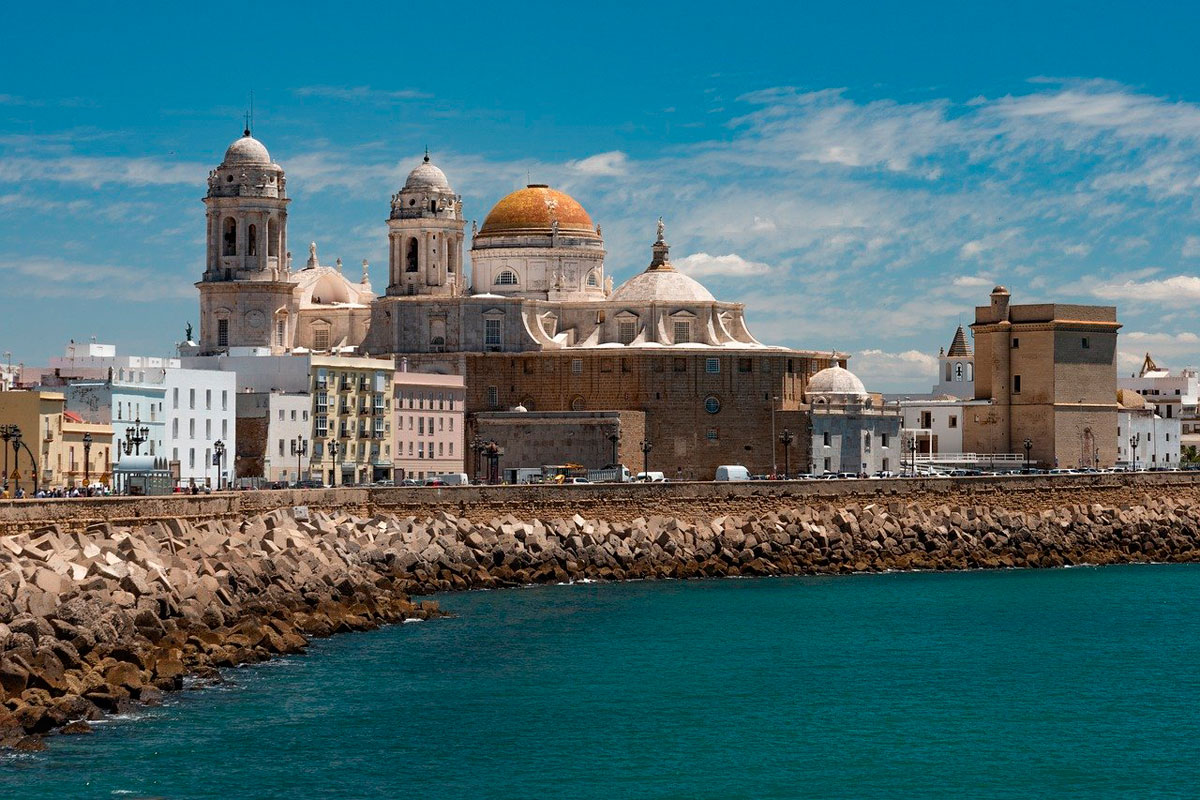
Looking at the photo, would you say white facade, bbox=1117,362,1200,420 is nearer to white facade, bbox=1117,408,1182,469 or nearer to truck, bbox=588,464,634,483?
white facade, bbox=1117,408,1182,469

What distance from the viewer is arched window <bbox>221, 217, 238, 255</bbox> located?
7969 cm

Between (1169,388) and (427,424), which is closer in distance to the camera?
(427,424)

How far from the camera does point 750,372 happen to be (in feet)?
266

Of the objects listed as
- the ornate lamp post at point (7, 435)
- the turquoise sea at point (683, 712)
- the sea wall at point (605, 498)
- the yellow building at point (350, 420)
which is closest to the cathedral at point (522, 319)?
the yellow building at point (350, 420)

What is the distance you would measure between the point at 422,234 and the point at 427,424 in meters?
10.4

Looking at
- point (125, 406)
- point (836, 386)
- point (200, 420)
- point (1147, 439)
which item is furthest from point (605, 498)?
point (1147, 439)

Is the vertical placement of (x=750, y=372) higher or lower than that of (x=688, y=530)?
higher

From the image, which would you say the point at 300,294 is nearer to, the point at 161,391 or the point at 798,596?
the point at 161,391

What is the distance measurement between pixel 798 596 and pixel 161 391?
78.9 feet

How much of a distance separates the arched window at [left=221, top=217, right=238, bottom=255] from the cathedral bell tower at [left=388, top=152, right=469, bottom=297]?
24.3 ft

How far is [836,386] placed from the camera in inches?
3169

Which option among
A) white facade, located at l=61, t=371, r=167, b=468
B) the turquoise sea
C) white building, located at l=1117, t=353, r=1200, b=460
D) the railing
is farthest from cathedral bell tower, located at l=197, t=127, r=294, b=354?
white building, located at l=1117, t=353, r=1200, b=460

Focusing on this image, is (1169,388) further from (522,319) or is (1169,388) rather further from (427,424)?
(427,424)

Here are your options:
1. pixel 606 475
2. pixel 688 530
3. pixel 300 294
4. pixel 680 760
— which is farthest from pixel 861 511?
pixel 300 294
